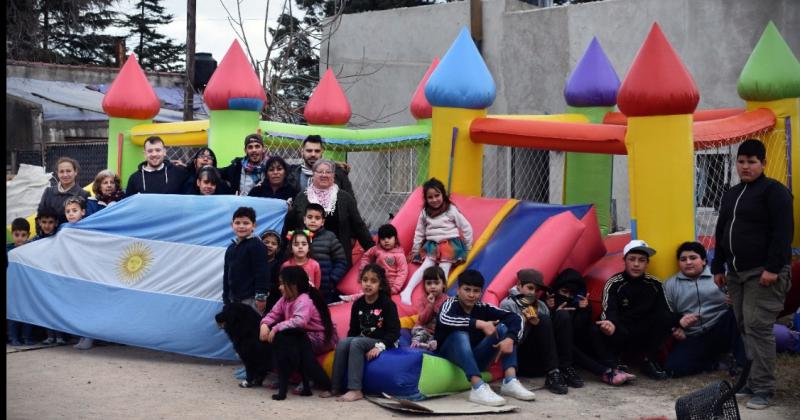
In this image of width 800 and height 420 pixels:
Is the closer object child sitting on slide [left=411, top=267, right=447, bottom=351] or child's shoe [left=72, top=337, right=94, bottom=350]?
child sitting on slide [left=411, top=267, right=447, bottom=351]

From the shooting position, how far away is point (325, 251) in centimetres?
751

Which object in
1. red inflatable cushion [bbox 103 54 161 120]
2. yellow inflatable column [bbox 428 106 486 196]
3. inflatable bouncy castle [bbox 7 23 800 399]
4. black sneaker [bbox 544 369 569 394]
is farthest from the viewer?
red inflatable cushion [bbox 103 54 161 120]

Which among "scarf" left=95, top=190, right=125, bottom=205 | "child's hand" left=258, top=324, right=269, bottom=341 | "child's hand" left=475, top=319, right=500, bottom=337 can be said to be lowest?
"child's hand" left=258, top=324, right=269, bottom=341

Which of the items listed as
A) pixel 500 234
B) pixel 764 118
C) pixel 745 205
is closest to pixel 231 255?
pixel 500 234

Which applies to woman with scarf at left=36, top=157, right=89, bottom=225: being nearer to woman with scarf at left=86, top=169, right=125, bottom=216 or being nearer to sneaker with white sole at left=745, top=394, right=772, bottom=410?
woman with scarf at left=86, top=169, right=125, bottom=216

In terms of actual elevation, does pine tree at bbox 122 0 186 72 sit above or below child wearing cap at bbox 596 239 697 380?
above

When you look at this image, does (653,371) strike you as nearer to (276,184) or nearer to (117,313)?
(276,184)

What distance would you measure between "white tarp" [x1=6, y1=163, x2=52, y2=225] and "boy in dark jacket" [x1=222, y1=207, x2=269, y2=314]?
529cm

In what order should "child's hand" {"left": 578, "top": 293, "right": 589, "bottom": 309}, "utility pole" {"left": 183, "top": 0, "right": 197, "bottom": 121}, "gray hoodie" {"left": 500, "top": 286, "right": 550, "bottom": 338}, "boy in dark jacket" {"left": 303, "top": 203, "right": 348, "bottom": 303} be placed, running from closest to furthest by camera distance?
"gray hoodie" {"left": 500, "top": 286, "right": 550, "bottom": 338}, "child's hand" {"left": 578, "top": 293, "right": 589, "bottom": 309}, "boy in dark jacket" {"left": 303, "top": 203, "right": 348, "bottom": 303}, "utility pole" {"left": 183, "top": 0, "right": 197, "bottom": 121}

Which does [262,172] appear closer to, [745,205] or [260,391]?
[260,391]

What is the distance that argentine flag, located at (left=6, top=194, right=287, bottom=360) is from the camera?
25.3ft

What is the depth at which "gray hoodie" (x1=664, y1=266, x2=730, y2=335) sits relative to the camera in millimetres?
7105

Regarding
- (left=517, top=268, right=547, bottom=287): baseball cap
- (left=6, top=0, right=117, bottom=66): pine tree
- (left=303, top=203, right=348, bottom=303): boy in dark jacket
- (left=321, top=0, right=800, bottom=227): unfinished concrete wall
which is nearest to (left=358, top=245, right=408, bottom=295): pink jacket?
(left=303, top=203, right=348, bottom=303): boy in dark jacket

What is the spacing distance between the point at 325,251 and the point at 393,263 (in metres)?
0.54
